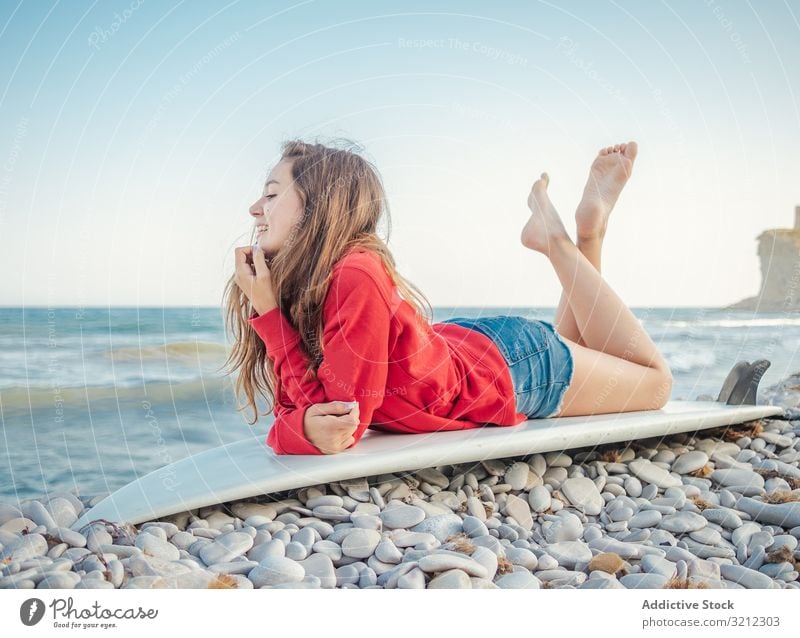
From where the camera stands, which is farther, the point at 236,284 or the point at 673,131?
the point at 673,131

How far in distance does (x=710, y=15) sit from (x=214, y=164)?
4.38 feet

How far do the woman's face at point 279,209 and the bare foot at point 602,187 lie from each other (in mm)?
801

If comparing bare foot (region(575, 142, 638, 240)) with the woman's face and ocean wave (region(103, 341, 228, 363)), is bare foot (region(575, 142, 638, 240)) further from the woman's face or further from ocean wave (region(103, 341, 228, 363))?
ocean wave (region(103, 341, 228, 363))

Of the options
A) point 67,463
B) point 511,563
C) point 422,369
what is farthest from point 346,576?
point 67,463

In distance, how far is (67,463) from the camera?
197cm

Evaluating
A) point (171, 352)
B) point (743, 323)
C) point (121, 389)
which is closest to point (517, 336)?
point (121, 389)

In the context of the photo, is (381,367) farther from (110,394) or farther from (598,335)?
(110,394)

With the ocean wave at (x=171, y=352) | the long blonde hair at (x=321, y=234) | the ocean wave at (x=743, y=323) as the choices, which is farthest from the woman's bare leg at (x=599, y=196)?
the ocean wave at (x=743, y=323)

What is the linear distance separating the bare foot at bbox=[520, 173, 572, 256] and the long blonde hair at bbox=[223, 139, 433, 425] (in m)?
0.47

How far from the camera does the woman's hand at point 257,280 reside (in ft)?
4.34

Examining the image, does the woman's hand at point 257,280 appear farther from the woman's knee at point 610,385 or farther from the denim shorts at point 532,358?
the woman's knee at point 610,385

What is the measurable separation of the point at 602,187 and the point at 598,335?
0.39 m

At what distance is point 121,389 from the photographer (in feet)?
10.4
